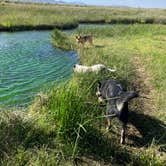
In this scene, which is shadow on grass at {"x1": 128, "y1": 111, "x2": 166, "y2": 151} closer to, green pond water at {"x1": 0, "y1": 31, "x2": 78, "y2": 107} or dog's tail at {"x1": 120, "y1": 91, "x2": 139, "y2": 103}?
dog's tail at {"x1": 120, "y1": 91, "x2": 139, "y2": 103}

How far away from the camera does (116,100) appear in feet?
23.3

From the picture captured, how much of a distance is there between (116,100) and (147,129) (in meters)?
1.22

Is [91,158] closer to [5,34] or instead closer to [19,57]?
[19,57]

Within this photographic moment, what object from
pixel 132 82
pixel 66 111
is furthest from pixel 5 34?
pixel 66 111

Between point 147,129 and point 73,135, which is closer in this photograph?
point 73,135

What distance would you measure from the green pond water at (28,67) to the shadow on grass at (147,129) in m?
2.36

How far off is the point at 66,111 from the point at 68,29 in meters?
25.8

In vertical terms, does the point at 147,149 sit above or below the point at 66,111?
below

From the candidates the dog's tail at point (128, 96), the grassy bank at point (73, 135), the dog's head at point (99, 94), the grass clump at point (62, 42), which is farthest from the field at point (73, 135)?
the grass clump at point (62, 42)

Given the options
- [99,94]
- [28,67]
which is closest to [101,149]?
[99,94]

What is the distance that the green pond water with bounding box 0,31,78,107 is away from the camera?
411 inches

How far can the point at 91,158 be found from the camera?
6.07m

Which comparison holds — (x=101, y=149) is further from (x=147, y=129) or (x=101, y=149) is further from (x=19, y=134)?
(x=147, y=129)

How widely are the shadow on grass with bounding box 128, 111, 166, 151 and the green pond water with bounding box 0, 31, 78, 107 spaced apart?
2358mm
